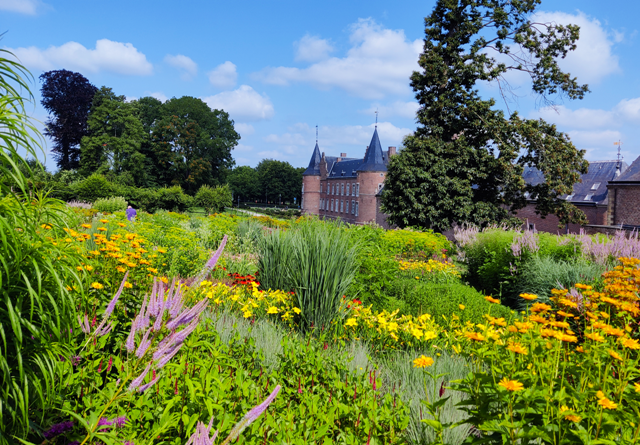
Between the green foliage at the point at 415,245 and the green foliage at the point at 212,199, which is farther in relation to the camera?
the green foliage at the point at 212,199

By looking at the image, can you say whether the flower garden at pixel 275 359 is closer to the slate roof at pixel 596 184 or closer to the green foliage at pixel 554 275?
the green foliage at pixel 554 275

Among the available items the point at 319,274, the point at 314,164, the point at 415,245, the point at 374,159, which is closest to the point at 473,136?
the point at 415,245

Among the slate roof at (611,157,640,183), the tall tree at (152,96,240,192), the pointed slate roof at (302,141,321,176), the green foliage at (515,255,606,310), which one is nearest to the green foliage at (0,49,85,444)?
the green foliage at (515,255,606,310)

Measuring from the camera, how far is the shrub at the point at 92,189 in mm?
28891

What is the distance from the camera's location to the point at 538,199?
833 inches

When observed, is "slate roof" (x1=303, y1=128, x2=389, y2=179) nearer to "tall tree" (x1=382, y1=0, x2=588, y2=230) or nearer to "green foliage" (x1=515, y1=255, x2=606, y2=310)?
"tall tree" (x1=382, y1=0, x2=588, y2=230)

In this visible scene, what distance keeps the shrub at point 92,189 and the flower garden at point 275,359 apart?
26.9m

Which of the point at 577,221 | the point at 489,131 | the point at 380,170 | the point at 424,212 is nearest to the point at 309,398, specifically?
the point at 424,212

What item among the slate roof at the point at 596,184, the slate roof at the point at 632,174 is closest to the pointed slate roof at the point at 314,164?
the slate roof at the point at 596,184

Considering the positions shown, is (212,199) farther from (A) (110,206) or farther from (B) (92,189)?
→ (A) (110,206)

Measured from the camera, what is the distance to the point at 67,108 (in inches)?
1705

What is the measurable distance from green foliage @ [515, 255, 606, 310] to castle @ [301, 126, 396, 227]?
34.4m

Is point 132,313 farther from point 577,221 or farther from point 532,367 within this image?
point 577,221

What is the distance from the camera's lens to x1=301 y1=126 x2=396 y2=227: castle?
175 feet
